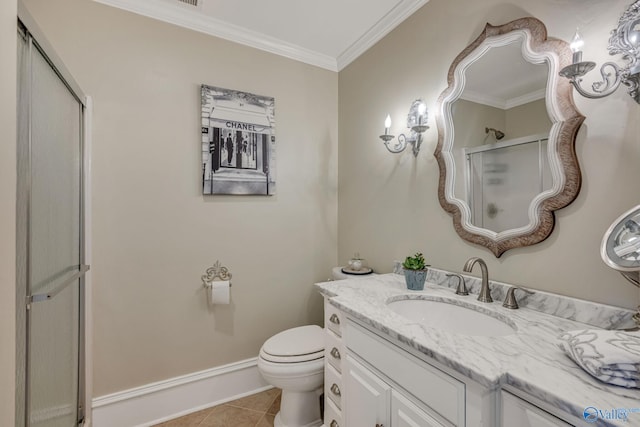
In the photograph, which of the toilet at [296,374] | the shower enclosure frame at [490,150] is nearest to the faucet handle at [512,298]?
the shower enclosure frame at [490,150]

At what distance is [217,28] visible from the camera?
75.9 inches

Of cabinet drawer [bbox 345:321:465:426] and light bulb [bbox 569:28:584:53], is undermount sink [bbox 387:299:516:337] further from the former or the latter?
light bulb [bbox 569:28:584:53]

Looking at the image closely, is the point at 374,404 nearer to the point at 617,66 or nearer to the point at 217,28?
the point at 617,66

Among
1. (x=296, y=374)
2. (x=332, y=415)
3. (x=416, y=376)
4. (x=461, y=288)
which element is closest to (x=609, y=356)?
(x=416, y=376)

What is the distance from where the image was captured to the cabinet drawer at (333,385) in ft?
4.30

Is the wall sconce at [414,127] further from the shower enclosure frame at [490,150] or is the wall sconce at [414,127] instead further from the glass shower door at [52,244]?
the glass shower door at [52,244]

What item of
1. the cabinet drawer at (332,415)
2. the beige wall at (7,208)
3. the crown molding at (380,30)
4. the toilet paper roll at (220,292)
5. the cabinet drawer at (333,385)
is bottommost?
the cabinet drawer at (332,415)

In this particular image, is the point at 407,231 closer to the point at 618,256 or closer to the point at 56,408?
the point at 618,256

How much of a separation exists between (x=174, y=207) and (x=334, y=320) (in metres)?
1.24

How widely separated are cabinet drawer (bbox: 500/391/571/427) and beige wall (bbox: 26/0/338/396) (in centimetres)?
166

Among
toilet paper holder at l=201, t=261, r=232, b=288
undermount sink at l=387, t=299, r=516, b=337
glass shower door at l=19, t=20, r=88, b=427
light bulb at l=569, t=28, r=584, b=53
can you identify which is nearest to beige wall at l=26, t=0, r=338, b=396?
toilet paper holder at l=201, t=261, r=232, b=288

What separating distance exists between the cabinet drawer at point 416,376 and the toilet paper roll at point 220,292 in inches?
39.9

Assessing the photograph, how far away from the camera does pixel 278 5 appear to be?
5.73 ft

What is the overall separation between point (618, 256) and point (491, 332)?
47 cm
